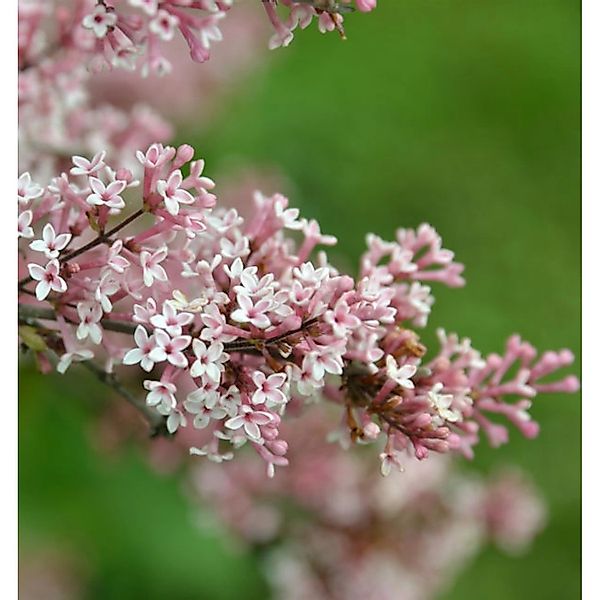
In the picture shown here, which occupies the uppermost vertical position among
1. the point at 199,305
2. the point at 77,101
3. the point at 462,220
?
the point at 462,220

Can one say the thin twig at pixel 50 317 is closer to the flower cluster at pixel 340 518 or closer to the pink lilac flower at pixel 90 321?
the pink lilac flower at pixel 90 321

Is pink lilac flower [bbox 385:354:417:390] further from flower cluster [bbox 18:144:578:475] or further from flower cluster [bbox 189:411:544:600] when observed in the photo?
flower cluster [bbox 189:411:544:600]

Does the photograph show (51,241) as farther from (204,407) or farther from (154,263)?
(204,407)

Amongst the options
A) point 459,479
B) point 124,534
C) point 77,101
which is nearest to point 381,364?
point 77,101

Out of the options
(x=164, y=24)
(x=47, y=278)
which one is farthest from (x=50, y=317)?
(x=164, y=24)

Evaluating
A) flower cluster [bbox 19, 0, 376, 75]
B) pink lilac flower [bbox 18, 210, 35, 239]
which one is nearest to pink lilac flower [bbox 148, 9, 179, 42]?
flower cluster [bbox 19, 0, 376, 75]

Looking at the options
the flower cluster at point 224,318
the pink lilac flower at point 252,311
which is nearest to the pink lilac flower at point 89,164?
the flower cluster at point 224,318
